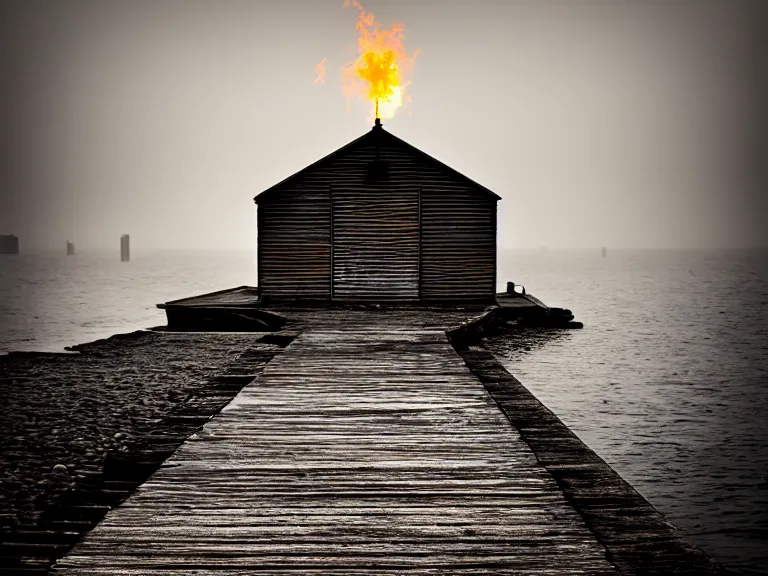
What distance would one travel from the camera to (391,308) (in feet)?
82.0

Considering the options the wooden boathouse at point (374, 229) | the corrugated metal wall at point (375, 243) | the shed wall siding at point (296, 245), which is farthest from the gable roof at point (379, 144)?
the corrugated metal wall at point (375, 243)

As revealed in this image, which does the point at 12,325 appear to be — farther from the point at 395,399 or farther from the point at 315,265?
the point at 395,399

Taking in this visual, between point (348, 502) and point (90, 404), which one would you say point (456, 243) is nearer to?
point (90, 404)

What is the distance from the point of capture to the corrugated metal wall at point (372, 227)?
86.7 ft

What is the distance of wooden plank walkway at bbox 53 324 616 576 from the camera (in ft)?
17.4

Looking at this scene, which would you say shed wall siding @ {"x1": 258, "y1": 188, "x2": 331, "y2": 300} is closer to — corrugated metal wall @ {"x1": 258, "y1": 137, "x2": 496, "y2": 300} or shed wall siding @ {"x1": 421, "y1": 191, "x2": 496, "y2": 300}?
corrugated metal wall @ {"x1": 258, "y1": 137, "x2": 496, "y2": 300}

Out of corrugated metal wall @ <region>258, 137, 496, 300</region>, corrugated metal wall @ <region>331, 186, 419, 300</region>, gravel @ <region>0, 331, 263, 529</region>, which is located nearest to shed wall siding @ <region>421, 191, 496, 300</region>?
corrugated metal wall @ <region>258, 137, 496, 300</region>

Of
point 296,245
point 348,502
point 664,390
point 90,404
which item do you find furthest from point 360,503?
point 296,245

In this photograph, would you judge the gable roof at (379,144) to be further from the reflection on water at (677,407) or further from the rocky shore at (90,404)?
the reflection on water at (677,407)

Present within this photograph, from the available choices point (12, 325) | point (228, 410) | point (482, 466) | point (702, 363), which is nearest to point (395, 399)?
point (228, 410)

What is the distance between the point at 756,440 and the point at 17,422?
541 inches

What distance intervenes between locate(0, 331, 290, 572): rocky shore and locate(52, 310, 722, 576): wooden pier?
3.16 ft

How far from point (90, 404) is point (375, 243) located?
12611 millimetres

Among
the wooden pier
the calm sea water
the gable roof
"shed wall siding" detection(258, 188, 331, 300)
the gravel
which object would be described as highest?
the gable roof
